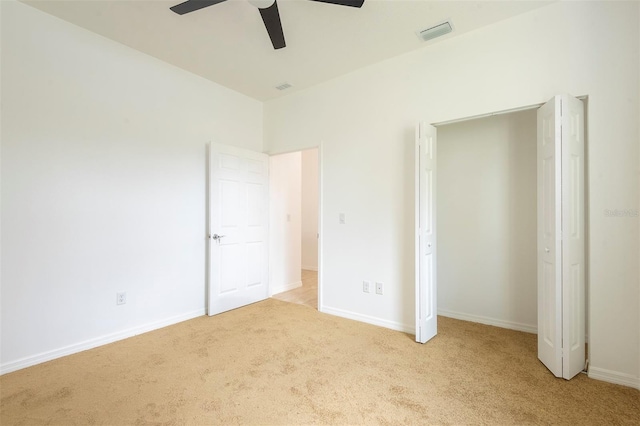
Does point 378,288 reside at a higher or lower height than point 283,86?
lower

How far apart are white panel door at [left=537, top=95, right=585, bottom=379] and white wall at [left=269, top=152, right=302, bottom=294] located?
3274 mm

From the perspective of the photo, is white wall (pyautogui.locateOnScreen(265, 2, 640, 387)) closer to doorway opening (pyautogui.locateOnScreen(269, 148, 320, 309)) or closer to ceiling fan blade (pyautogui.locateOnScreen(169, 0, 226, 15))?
doorway opening (pyautogui.locateOnScreen(269, 148, 320, 309))

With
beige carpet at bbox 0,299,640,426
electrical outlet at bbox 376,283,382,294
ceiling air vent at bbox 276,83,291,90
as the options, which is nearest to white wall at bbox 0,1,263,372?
beige carpet at bbox 0,299,640,426

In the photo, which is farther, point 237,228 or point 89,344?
point 237,228

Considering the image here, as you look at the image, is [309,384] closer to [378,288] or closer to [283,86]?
[378,288]

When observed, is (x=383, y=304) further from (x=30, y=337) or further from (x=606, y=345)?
(x=30, y=337)

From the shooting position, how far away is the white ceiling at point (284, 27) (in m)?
2.38

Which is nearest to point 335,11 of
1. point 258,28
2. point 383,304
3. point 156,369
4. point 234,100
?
point 258,28

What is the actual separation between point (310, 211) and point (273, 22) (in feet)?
15.6

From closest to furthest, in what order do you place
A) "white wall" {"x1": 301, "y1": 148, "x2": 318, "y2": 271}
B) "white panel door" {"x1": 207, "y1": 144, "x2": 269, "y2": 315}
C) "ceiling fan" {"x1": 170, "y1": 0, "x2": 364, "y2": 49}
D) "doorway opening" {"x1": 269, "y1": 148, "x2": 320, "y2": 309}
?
1. "ceiling fan" {"x1": 170, "y1": 0, "x2": 364, "y2": 49}
2. "white panel door" {"x1": 207, "y1": 144, "x2": 269, "y2": 315}
3. "doorway opening" {"x1": 269, "y1": 148, "x2": 320, "y2": 309}
4. "white wall" {"x1": 301, "y1": 148, "x2": 318, "y2": 271}

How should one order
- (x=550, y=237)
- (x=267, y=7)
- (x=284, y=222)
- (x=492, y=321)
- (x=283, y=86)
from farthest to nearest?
(x=284, y=222)
(x=283, y=86)
(x=492, y=321)
(x=550, y=237)
(x=267, y=7)

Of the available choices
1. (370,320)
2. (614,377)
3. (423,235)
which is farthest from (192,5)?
(614,377)

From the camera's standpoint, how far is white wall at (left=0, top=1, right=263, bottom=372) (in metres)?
2.35

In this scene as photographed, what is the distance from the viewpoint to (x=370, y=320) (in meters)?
3.30
